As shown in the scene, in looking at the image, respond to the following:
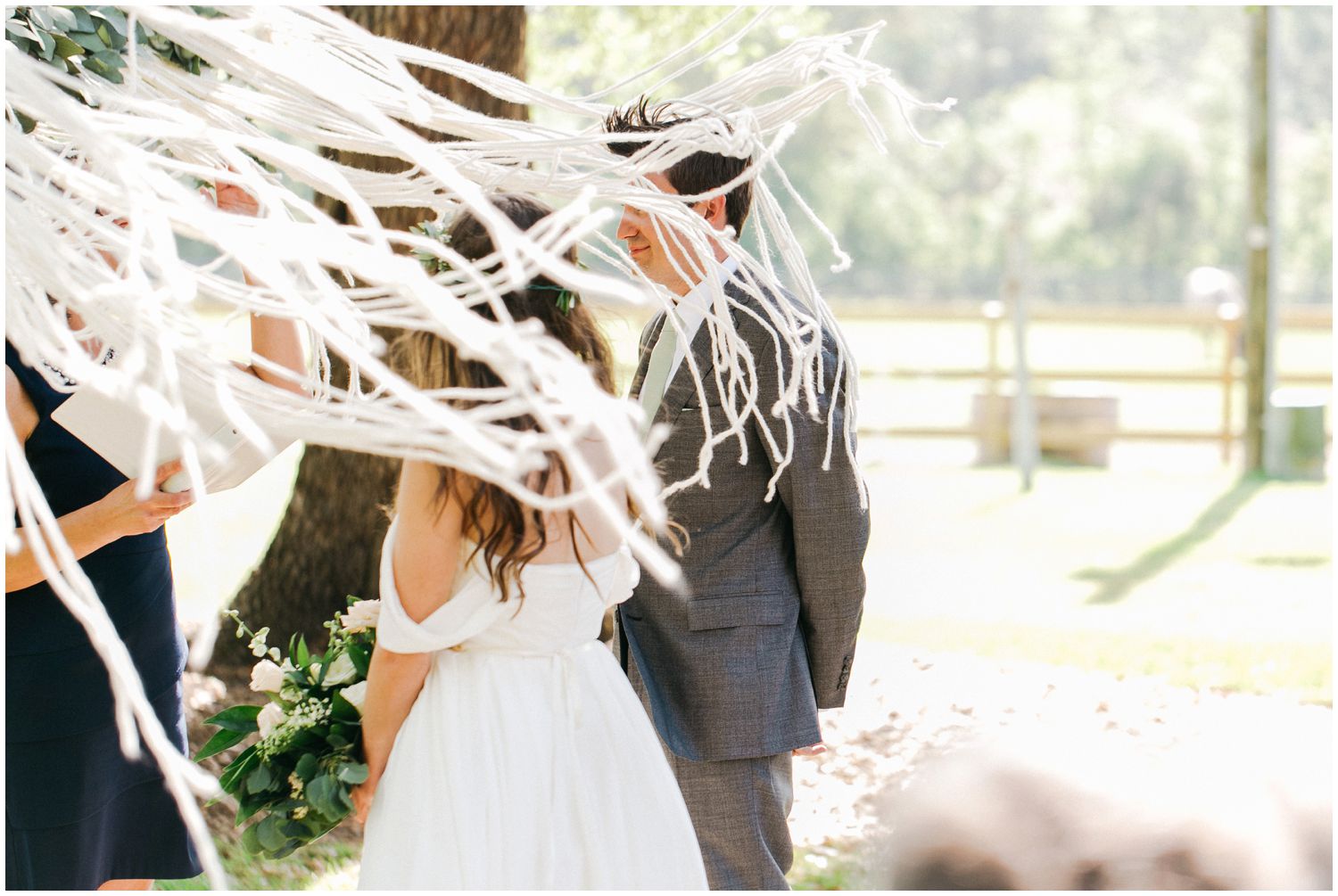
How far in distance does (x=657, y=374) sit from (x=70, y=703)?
122 centimetres

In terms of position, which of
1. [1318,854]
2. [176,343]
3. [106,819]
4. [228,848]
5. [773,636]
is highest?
[176,343]

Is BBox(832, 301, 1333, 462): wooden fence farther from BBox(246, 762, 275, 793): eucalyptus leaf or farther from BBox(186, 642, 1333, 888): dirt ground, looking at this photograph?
BBox(246, 762, 275, 793): eucalyptus leaf

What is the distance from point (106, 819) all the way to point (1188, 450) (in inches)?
492

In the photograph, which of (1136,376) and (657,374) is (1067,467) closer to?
(1136,376)

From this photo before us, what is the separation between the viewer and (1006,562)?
821cm

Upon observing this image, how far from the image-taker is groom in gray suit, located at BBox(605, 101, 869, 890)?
2492mm

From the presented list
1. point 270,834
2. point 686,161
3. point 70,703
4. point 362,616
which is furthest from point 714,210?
point 70,703

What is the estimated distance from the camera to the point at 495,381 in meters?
1.89

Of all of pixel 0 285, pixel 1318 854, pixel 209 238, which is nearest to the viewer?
pixel 209 238

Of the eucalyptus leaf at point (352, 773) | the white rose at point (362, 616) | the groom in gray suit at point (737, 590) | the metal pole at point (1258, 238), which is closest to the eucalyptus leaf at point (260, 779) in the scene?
the eucalyptus leaf at point (352, 773)

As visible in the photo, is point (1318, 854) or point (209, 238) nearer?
point (209, 238)

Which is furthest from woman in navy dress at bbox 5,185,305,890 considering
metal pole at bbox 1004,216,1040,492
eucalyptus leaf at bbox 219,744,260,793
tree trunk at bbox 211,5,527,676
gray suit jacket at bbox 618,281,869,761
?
metal pole at bbox 1004,216,1040,492

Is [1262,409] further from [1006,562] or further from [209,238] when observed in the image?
[209,238]

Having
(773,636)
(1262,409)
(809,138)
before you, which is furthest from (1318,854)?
(809,138)
